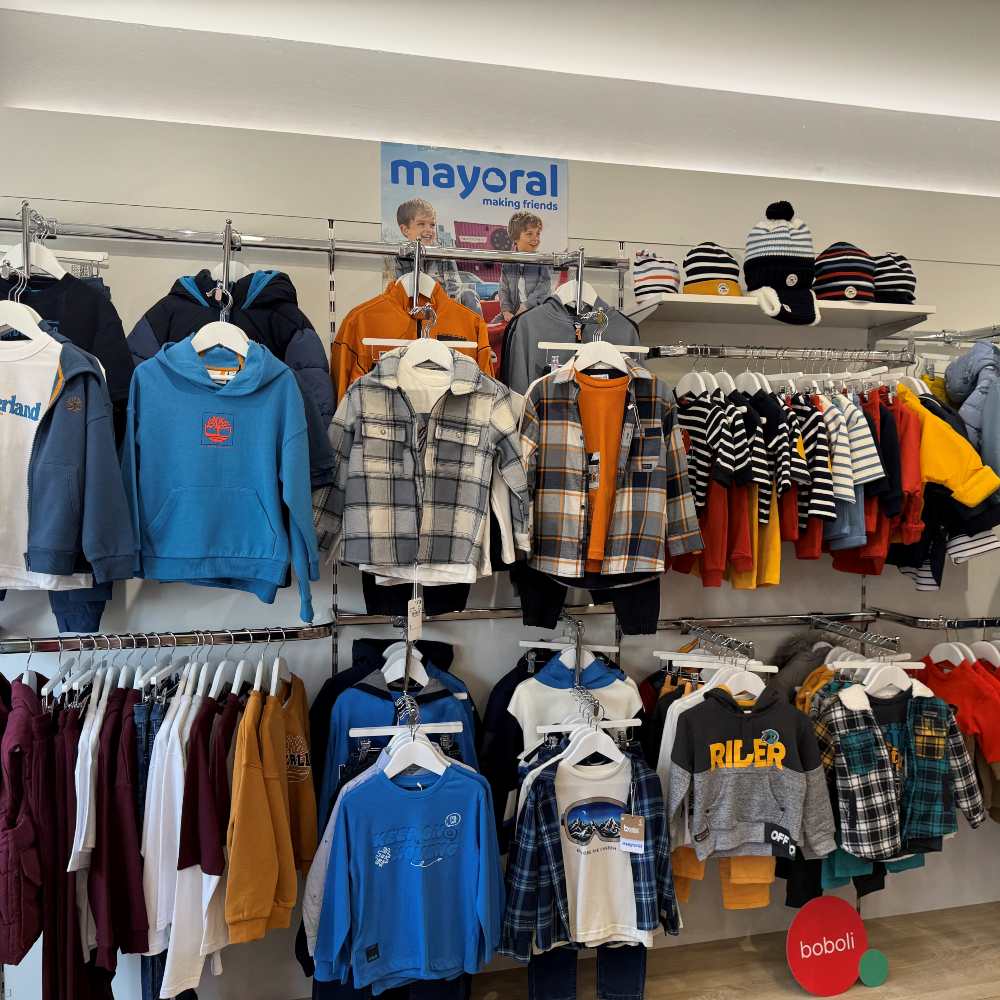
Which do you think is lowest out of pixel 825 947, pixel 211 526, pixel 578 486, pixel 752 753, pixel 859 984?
pixel 859 984

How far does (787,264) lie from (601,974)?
2.52 meters

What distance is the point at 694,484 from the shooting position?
2676mm

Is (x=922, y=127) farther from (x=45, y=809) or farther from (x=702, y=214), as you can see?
(x=45, y=809)

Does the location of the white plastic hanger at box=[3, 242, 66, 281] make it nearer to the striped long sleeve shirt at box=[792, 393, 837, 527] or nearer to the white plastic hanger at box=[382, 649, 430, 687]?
the white plastic hanger at box=[382, 649, 430, 687]

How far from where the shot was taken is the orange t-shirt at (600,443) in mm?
2482

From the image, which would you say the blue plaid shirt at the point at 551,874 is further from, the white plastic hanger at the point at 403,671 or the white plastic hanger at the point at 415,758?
the white plastic hanger at the point at 403,671

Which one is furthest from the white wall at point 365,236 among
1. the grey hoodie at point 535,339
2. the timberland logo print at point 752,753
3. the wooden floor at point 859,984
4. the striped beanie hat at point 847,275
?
the timberland logo print at point 752,753

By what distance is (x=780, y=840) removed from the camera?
8.03 feet

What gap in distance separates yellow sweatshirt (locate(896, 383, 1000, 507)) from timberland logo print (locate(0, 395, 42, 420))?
2.79 m

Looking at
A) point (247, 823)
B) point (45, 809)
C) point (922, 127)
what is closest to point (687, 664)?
point (247, 823)

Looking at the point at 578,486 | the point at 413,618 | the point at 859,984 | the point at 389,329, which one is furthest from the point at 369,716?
the point at 859,984

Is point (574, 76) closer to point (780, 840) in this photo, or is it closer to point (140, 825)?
point (780, 840)

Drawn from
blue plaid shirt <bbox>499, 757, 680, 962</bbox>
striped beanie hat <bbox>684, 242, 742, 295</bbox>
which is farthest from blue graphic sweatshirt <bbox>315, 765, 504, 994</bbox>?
striped beanie hat <bbox>684, 242, 742, 295</bbox>

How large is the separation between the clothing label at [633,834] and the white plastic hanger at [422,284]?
178 centimetres
